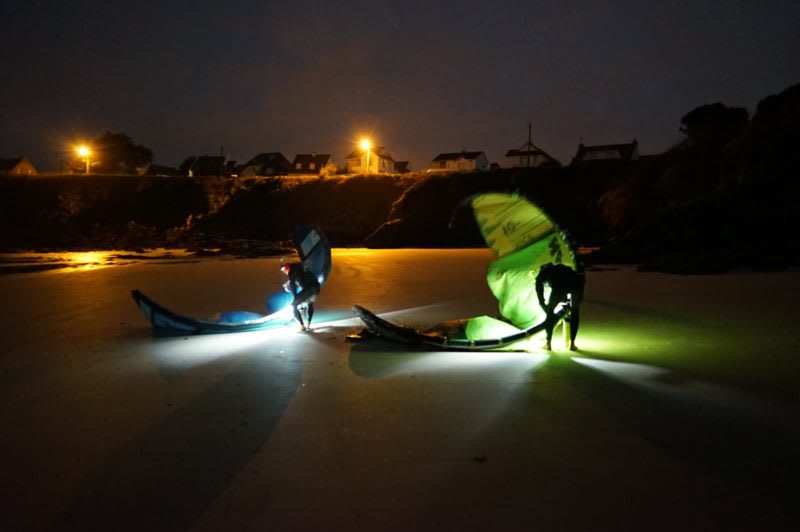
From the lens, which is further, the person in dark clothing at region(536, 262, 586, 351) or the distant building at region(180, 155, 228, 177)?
the distant building at region(180, 155, 228, 177)

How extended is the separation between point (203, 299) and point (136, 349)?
5.86 m

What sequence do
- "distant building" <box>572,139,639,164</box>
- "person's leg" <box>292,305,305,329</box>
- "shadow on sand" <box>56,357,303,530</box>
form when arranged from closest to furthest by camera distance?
"shadow on sand" <box>56,357,303,530</box> → "person's leg" <box>292,305,305,329</box> → "distant building" <box>572,139,639,164</box>

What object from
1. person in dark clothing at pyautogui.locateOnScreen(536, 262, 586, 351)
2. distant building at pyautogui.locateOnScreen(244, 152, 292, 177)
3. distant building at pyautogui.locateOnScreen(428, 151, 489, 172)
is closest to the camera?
person in dark clothing at pyautogui.locateOnScreen(536, 262, 586, 351)

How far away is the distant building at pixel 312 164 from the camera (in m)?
83.9

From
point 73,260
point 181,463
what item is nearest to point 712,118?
point 73,260

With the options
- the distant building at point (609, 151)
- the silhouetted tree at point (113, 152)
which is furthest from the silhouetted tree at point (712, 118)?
the silhouetted tree at point (113, 152)

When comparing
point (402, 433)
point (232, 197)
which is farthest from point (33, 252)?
point (402, 433)

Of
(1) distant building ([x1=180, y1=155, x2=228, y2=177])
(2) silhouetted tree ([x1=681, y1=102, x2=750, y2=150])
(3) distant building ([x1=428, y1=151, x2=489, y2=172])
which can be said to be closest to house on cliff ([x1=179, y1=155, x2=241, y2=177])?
(1) distant building ([x1=180, y1=155, x2=228, y2=177])

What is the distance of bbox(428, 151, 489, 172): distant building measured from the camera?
75125 mm

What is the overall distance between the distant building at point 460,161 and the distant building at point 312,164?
54.8 ft

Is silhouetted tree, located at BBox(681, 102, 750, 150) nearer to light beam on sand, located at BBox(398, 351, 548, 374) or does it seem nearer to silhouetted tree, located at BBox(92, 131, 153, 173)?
light beam on sand, located at BBox(398, 351, 548, 374)

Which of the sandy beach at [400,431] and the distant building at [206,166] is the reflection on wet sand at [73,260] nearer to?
the sandy beach at [400,431]

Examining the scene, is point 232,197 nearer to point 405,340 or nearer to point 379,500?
point 405,340

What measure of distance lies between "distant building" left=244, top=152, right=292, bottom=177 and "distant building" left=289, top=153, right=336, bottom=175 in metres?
1.39
